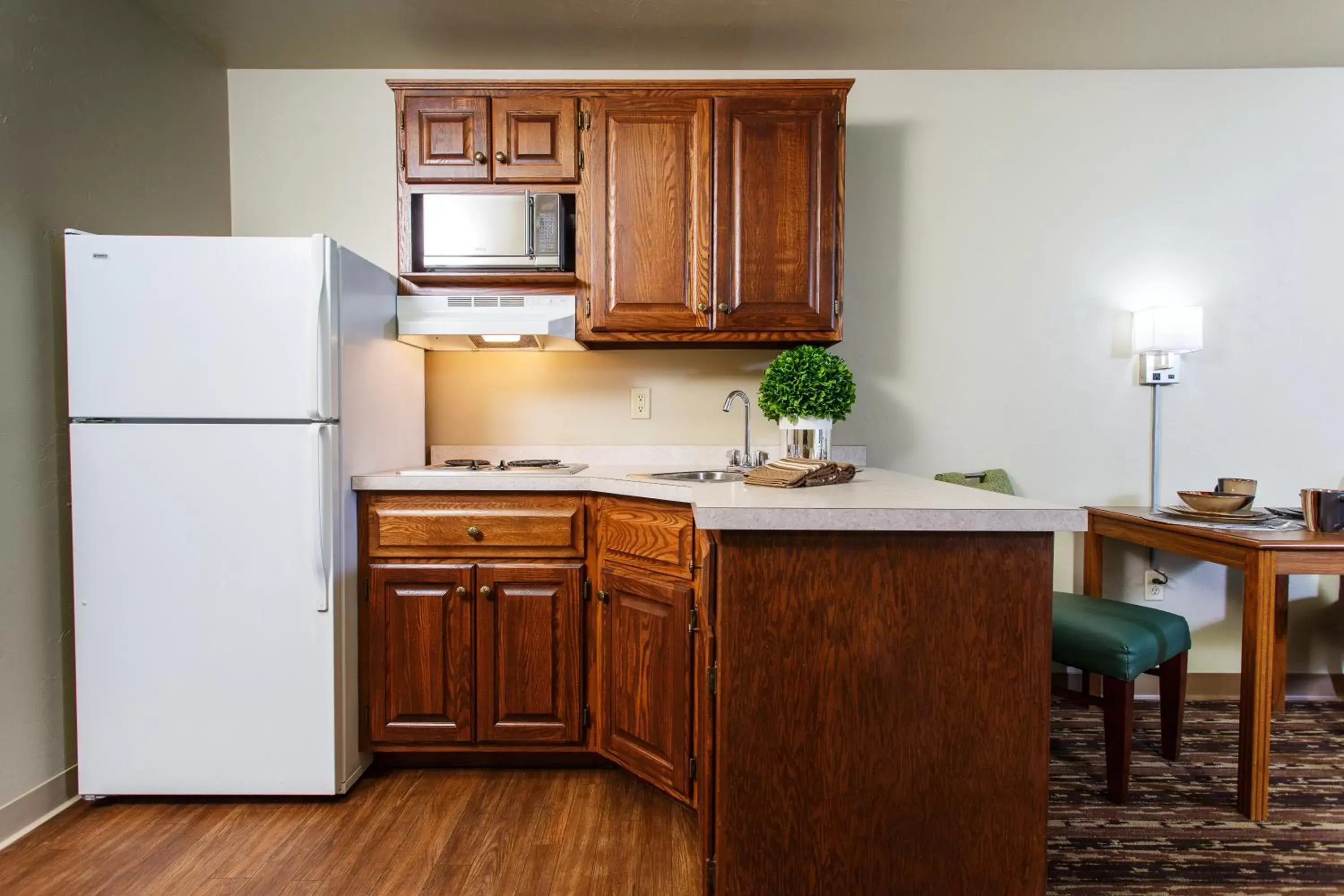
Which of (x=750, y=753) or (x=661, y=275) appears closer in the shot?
(x=750, y=753)

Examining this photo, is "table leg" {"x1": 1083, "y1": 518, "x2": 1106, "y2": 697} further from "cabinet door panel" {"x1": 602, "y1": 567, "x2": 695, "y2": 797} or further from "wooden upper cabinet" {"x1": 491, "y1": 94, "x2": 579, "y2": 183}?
"wooden upper cabinet" {"x1": 491, "y1": 94, "x2": 579, "y2": 183}

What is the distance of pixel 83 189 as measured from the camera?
185cm

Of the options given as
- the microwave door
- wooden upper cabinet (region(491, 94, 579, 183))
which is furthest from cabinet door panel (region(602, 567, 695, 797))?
wooden upper cabinet (region(491, 94, 579, 183))

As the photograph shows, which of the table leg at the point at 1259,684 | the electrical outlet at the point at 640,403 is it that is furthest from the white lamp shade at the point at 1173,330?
the electrical outlet at the point at 640,403

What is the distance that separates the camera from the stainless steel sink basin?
80.8 inches

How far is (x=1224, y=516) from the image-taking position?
2.06 metres

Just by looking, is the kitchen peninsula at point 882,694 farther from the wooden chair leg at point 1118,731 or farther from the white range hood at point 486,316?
the white range hood at point 486,316

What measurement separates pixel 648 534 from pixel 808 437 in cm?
64


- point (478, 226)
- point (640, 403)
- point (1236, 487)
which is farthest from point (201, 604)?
point (1236, 487)

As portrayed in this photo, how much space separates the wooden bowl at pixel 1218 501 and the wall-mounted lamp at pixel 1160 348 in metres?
0.19

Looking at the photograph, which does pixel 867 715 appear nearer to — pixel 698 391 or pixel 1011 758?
pixel 1011 758

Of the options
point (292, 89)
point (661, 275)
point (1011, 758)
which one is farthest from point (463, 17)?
point (1011, 758)

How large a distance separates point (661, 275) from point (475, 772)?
167 centimetres

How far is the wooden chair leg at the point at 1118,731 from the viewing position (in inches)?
68.3
